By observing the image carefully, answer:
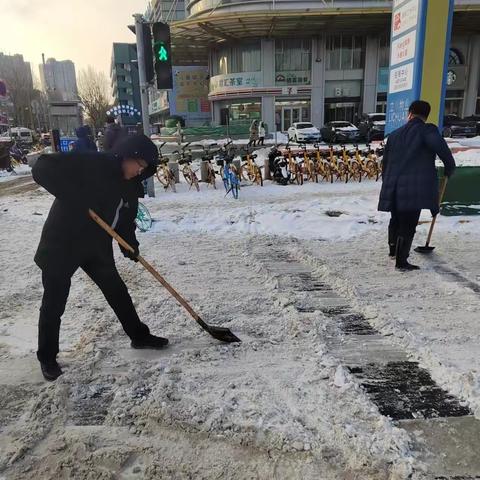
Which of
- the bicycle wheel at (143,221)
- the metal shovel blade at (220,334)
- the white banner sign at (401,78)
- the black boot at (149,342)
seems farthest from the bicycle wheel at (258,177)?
the black boot at (149,342)

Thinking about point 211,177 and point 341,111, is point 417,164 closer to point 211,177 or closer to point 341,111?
point 211,177

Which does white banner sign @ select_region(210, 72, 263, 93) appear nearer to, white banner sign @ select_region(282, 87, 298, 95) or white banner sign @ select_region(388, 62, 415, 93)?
white banner sign @ select_region(282, 87, 298, 95)

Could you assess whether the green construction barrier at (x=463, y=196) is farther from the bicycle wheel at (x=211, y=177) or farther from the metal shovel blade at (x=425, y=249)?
the bicycle wheel at (x=211, y=177)

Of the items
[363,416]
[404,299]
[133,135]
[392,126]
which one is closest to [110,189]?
[133,135]

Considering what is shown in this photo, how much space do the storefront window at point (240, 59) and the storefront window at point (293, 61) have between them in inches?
71.1

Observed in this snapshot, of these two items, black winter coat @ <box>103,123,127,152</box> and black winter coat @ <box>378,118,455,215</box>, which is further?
black winter coat @ <box>103,123,127,152</box>

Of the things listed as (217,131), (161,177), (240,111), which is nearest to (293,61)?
(240,111)

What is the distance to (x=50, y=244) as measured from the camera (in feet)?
9.51

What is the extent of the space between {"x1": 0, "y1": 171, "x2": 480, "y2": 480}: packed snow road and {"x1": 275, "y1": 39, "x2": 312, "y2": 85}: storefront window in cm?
3661

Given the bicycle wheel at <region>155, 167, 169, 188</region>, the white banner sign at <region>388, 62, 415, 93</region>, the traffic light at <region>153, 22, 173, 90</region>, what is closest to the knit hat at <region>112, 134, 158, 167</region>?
the white banner sign at <region>388, 62, 415, 93</region>

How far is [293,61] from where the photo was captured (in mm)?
39750

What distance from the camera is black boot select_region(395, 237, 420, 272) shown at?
5.04m

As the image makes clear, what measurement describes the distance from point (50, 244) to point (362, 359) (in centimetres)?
235

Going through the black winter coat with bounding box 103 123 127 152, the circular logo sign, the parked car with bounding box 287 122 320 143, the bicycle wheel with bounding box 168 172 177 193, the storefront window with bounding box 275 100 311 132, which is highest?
the circular logo sign
